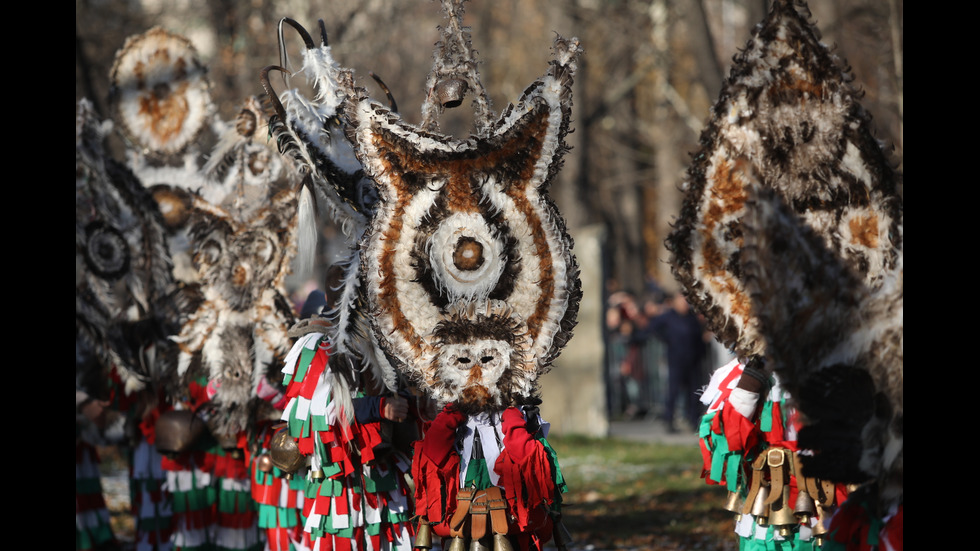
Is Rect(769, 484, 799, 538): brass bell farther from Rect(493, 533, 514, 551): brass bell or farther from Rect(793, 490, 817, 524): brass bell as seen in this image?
Rect(493, 533, 514, 551): brass bell

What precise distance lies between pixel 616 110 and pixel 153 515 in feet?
84.1

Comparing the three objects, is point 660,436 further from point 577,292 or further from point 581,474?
point 577,292

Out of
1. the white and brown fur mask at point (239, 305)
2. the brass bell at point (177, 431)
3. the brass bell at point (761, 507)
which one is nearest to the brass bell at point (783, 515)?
the brass bell at point (761, 507)

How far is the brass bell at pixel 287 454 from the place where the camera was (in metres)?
5.28

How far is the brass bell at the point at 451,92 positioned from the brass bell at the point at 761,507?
86.0 inches

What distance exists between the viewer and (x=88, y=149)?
747 centimetres

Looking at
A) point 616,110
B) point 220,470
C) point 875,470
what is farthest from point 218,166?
point 616,110

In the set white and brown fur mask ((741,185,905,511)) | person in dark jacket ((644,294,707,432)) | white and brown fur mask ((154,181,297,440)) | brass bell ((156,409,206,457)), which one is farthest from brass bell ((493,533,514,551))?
person in dark jacket ((644,294,707,432))

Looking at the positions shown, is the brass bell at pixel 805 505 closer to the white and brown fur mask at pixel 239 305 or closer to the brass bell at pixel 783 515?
the brass bell at pixel 783 515

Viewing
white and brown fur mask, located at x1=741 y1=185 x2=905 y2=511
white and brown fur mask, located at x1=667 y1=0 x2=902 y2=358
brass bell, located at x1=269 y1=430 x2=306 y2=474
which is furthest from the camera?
brass bell, located at x1=269 y1=430 x2=306 y2=474

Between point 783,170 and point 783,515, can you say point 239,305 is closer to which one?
point 783,515

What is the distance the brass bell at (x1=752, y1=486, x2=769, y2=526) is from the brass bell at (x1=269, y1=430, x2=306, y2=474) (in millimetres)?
2212

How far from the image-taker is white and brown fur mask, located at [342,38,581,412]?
14.6 ft

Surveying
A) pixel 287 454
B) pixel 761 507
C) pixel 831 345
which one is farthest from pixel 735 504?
pixel 287 454
